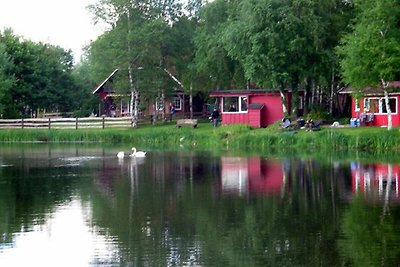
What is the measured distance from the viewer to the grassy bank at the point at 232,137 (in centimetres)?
4781

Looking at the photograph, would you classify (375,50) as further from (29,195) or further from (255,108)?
(29,195)

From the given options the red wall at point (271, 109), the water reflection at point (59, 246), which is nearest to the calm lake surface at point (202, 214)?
the water reflection at point (59, 246)

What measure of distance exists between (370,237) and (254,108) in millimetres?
42169

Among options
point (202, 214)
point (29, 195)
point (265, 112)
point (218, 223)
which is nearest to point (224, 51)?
point (265, 112)

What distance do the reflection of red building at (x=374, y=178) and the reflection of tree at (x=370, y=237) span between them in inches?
170

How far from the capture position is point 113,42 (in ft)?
210

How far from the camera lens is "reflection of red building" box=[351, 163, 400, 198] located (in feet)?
93.0

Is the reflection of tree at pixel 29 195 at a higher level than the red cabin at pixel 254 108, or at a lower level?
lower

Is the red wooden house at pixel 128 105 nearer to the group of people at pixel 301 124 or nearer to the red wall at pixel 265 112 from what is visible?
the red wall at pixel 265 112

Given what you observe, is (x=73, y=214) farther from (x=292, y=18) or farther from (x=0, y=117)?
(x=0, y=117)

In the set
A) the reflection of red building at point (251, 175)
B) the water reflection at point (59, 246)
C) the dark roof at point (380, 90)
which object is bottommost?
the water reflection at point (59, 246)

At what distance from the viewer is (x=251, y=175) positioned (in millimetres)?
34188

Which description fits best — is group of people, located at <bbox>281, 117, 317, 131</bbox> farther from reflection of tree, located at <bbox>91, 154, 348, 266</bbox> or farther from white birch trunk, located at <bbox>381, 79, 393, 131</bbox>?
reflection of tree, located at <bbox>91, 154, 348, 266</bbox>

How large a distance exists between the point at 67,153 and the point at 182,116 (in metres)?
27.2
